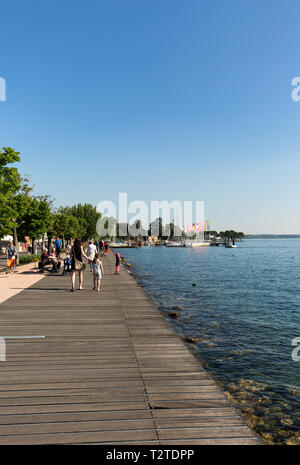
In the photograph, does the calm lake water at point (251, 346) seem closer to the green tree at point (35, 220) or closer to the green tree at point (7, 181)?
the green tree at point (7, 181)

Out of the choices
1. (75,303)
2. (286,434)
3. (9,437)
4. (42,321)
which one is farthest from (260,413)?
(75,303)

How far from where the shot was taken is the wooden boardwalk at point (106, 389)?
386 cm

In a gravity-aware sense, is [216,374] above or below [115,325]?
below

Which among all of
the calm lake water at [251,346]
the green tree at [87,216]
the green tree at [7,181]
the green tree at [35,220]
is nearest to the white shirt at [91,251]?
the calm lake water at [251,346]

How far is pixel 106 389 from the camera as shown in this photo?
500 cm

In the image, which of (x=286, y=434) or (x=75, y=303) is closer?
(x=286, y=434)

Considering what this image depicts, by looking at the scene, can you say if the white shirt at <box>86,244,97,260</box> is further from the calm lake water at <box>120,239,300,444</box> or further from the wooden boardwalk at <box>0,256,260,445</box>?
the wooden boardwalk at <box>0,256,260,445</box>

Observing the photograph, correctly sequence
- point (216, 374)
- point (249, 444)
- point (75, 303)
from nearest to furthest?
point (249, 444) → point (216, 374) → point (75, 303)

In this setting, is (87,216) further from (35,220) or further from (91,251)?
(91,251)

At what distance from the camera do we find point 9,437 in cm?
374

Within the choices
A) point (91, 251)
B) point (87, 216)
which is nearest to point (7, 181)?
point (91, 251)
